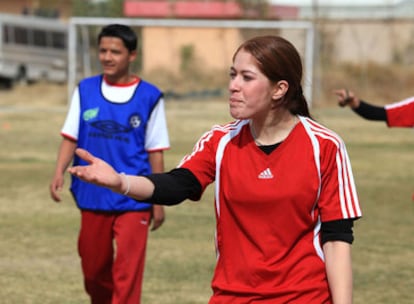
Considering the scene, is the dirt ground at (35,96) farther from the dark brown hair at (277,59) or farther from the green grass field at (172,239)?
the dark brown hair at (277,59)

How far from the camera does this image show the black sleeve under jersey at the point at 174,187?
395 centimetres

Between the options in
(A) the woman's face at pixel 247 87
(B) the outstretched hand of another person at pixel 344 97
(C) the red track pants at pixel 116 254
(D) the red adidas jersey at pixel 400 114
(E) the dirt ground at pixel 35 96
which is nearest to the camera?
(A) the woman's face at pixel 247 87

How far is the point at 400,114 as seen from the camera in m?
8.29

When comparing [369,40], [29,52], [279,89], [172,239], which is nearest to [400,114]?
[172,239]

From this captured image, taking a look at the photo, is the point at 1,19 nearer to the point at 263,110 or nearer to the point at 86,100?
the point at 86,100

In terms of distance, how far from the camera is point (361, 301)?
8008 mm

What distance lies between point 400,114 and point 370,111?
0.37 m

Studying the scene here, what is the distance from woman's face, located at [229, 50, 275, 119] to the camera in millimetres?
3857

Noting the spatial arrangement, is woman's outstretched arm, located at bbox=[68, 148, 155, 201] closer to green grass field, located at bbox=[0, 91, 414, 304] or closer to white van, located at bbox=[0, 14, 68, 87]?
green grass field, located at bbox=[0, 91, 414, 304]

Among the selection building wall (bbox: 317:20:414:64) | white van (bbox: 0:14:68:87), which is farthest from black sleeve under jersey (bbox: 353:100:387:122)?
white van (bbox: 0:14:68:87)

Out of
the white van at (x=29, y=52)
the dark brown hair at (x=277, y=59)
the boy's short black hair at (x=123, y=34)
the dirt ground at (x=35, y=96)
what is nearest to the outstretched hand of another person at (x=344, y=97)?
the boy's short black hair at (x=123, y=34)

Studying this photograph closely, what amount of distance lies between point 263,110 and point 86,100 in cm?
303

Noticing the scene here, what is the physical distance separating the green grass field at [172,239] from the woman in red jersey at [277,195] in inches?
158

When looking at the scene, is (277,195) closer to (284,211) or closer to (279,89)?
(284,211)
